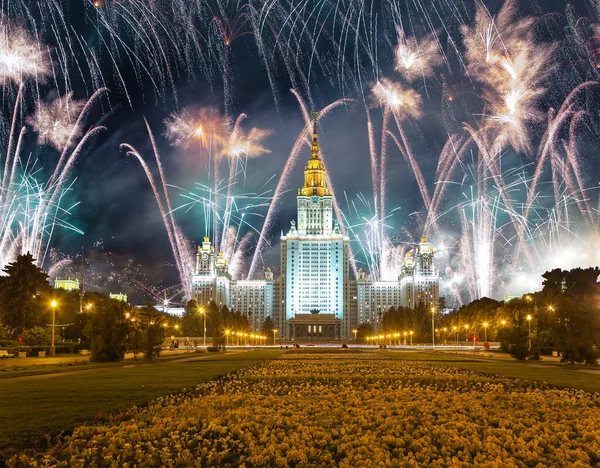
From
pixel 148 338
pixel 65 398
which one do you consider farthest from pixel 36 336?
pixel 65 398

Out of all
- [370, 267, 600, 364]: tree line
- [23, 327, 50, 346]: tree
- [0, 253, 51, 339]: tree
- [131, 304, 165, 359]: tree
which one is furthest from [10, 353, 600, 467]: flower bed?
[0, 253, 51, 339]: tree

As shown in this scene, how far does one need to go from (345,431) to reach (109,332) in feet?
116

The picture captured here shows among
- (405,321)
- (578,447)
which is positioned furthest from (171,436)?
(405,321)

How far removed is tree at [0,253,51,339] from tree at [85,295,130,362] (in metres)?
26.8

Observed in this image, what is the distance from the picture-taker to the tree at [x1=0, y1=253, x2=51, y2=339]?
6925 cm

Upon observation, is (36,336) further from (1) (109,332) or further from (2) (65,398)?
(2) (65,398)

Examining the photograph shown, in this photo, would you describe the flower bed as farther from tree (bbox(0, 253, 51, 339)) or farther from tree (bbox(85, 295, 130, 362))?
tree (bbox(0, 253, 51, 339))

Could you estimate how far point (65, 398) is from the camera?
19797 millimetres

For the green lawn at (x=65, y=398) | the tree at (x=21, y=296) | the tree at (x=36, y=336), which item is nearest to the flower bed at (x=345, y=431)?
the green lawn at (x=65, y=398)

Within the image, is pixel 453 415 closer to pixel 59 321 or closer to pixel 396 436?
pixel 396 436

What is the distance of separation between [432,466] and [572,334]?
38.3m

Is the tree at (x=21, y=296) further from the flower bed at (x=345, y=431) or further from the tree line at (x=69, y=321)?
the flower bed at (x=345, y=431)

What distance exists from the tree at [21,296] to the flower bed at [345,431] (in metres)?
55.1

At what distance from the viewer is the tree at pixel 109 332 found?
147 feet
